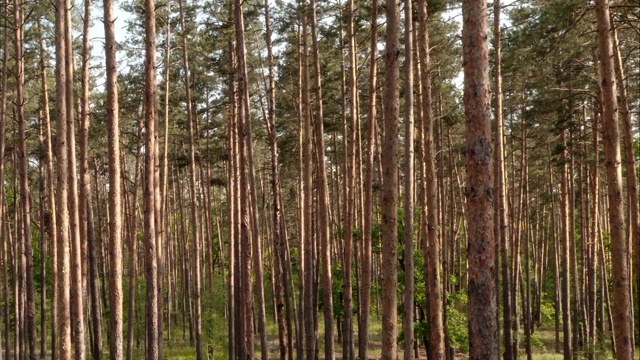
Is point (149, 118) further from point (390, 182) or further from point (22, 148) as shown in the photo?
point (22, 148)

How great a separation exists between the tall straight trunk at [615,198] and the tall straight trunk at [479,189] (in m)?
4.46

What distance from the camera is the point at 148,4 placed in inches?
534

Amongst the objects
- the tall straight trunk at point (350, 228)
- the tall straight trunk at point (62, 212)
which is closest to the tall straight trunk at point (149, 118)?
the tall straight trunk at point (62, 212)

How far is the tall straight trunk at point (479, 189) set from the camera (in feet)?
23.9

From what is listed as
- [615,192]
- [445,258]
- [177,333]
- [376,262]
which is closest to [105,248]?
[177,333]

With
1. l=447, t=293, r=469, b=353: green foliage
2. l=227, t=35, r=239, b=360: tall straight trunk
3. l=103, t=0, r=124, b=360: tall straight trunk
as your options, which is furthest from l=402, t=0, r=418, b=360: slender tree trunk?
l=227, t=35, r=239, b=360: tall straight trunk

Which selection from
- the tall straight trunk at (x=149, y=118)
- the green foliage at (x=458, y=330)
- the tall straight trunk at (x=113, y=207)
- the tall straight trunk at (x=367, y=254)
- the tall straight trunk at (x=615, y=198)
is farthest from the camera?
the green foliage at (x=458, y=330)

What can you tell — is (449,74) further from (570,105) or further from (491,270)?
(491,270)

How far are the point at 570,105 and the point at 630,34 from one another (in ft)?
9.15

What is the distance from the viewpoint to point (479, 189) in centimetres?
750

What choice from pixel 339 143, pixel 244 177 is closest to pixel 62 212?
pixel 244 177

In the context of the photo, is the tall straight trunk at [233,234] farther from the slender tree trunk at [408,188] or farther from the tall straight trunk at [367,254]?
the slender tree trunk at [408,188]

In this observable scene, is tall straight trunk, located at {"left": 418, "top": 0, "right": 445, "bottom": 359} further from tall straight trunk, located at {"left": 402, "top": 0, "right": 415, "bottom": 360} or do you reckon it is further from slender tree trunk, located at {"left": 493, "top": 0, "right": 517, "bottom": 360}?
slender tree trunk, located at {"left": 493, "top": 0, "right": 517, "bottom": 360}

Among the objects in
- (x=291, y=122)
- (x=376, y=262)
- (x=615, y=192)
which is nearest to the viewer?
(x=615, y=192)
